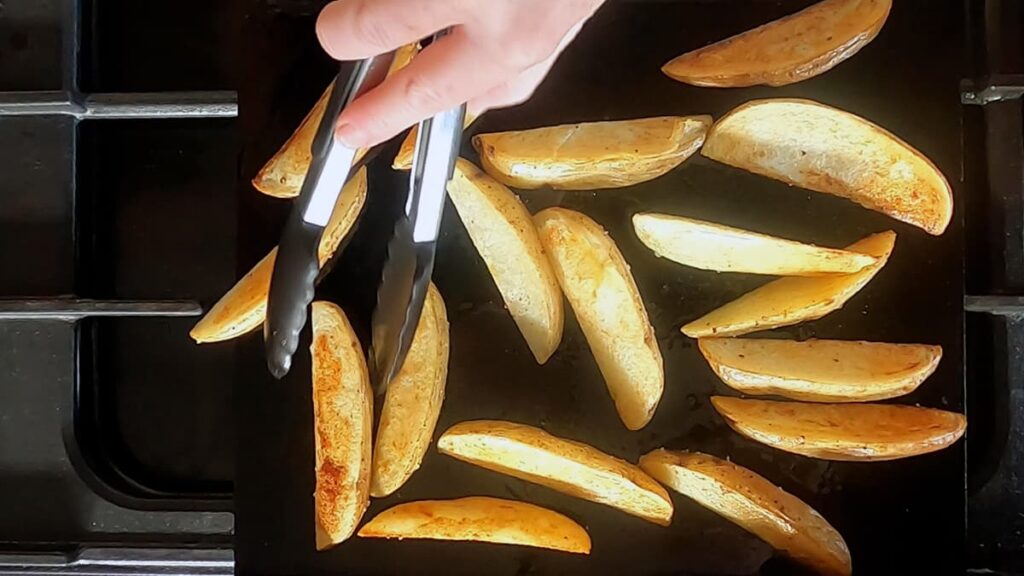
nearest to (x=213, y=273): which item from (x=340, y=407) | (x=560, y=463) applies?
(x=340, y=407)

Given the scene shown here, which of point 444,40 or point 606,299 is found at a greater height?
point 444,40

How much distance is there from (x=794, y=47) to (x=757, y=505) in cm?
51

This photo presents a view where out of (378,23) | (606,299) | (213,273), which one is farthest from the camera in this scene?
(213,273)

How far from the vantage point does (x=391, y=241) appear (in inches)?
38.9

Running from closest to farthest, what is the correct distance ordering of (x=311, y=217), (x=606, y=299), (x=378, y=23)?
1. (x=378, y=23)
2. (x=311, y=217)
3. (x=606, y=299)

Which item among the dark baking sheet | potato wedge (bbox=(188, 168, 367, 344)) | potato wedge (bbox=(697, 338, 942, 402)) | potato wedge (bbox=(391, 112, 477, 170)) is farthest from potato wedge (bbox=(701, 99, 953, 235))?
potato wedge (bbox=(188, 168, 367, 344))

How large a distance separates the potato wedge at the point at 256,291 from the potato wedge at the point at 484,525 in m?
0.27

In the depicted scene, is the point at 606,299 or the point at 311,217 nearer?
the point at 311,217

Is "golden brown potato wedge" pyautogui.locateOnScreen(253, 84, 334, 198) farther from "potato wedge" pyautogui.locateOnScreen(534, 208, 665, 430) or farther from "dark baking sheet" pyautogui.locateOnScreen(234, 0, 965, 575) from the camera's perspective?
"potato wedge" pyautogui.locateOnScreen(534, 208, 665, 430)

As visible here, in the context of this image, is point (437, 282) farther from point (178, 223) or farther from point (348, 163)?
point (178, 223)

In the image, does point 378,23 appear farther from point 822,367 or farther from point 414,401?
point 822,367

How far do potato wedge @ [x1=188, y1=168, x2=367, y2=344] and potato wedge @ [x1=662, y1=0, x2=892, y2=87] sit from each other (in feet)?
1.31

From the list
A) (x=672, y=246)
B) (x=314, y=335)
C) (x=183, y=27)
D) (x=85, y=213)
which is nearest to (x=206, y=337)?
(x=314, y=335)

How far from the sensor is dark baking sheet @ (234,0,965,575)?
43.4 inches
